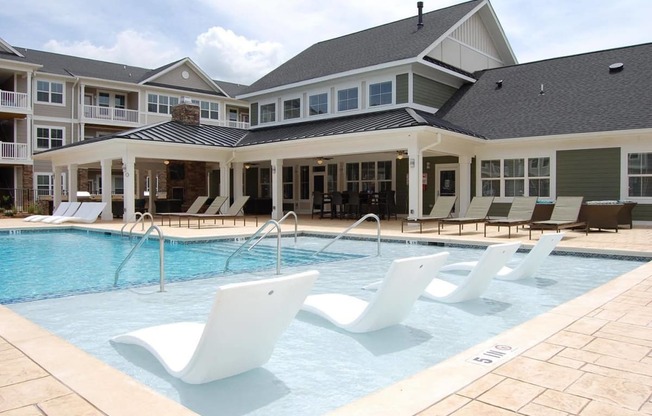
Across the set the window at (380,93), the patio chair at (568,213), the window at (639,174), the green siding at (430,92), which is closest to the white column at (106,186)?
the window at (380,93)

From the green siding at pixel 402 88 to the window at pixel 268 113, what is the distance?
256 inches

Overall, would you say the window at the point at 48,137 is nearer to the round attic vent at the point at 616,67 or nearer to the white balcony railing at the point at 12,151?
the white balcony railing at the point at 12,151

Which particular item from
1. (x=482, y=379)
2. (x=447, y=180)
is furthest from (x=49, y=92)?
(x=482, y=379)

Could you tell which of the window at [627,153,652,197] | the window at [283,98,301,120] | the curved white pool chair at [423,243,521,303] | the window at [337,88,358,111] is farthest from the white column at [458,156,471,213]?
the curved white pool chair at [423,243,521,303]

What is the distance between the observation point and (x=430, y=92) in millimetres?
18750

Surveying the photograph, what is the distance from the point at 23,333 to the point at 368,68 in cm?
1586

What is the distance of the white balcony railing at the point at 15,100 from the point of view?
26031mm

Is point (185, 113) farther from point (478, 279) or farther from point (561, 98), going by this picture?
point (478, 279)

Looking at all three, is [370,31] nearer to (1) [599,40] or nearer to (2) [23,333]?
(1) [599,40]

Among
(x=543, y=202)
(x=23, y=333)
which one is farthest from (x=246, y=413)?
(x=543, y=202)

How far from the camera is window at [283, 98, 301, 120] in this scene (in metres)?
21.4

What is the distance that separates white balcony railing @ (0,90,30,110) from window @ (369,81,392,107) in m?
18.3

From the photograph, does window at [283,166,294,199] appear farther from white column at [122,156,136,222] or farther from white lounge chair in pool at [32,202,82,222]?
white lounge chair in pool at [32,202,82,222]

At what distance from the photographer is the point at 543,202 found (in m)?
14.1
